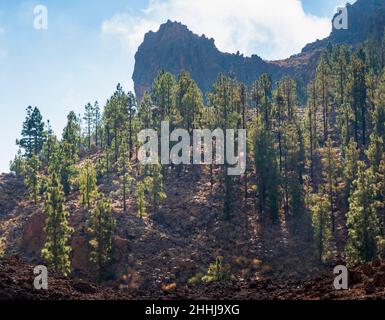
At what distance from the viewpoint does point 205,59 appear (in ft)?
603

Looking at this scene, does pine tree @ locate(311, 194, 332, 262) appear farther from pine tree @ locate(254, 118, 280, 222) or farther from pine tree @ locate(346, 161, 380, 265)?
pine tree @ locate(254, 118, 280, 222)

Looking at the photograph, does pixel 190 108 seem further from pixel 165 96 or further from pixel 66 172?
pixel 66 172

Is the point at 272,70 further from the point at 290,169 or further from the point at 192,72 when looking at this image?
the point at 290,169

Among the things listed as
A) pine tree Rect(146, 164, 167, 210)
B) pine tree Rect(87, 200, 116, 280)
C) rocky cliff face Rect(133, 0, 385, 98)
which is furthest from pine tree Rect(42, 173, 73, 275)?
rocky cliff face Rect(133, 0, 385, 98)

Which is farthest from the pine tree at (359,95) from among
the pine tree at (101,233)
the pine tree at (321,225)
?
the pine tree at (101,233)

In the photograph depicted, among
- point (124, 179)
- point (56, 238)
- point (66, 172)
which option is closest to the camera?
point (56, 238)

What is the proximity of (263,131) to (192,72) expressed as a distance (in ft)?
395

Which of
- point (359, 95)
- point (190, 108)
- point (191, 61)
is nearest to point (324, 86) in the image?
point (359, 95)

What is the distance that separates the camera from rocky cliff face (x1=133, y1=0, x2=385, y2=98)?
178375 mm

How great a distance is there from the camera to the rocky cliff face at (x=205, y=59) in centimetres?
17838

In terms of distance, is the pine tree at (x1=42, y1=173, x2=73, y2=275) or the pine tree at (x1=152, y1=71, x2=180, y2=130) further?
the pine tree at (x1=152, y1=71, x2=180, y2=130)

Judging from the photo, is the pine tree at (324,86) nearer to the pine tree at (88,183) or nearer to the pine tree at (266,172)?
the pine tree at (266,172)

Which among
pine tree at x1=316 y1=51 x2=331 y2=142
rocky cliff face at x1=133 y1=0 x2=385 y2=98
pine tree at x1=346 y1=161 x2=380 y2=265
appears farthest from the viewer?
rocky cliff face at x1=133 y1=0 x2=385 y2=98

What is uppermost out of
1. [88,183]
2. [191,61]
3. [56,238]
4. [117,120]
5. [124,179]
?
[191,61]
